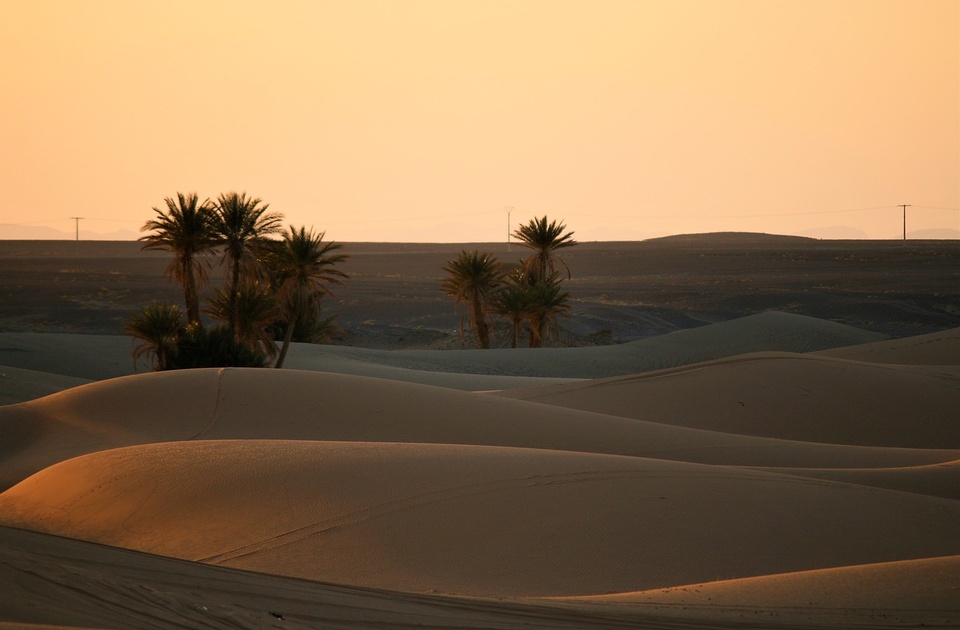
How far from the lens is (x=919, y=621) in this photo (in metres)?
5.99

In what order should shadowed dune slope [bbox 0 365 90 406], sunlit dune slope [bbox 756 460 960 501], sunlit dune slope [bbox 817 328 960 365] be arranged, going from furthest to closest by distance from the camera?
sunlit dune slope [bbox 817 328 960 365]
shadowed dune slope [bbox 0 365 90 406]
sunlit dune slope [bbox 756 460 960 501]

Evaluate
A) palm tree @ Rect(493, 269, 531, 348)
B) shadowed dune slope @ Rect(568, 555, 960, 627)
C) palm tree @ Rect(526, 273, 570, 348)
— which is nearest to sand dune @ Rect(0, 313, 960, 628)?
shadowed dune slope @ Rect(568, 555, 960, 627)

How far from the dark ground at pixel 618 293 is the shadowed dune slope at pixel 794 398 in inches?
1128

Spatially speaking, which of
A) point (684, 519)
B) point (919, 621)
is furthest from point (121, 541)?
point (919, 621)

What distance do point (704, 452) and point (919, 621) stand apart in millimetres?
7634

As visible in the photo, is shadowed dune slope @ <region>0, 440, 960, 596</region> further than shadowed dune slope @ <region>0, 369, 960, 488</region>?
No

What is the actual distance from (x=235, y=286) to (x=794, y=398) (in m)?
18.2

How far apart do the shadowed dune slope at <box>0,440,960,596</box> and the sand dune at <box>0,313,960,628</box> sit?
0.03 meters

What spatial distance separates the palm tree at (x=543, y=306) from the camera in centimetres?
4209

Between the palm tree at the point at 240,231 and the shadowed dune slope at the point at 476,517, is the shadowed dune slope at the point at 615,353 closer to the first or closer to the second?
the palm tree at the point at 240,231

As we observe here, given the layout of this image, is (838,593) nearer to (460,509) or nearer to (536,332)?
(460,509)

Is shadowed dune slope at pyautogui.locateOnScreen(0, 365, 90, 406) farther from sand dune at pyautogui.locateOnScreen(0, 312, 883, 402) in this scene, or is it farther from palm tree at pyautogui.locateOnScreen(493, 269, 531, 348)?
palm tree at pyautogui.locateOnScreen(493, 269, 531, 348)

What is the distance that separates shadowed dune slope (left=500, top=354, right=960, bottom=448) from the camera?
1775 cm

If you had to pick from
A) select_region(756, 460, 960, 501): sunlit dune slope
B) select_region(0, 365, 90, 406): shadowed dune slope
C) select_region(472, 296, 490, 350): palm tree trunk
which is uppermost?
select_region(472, 296, 490, 350): palm tree trunk
